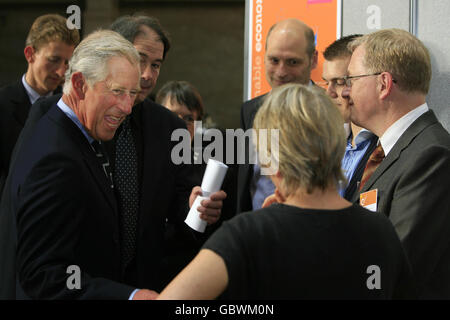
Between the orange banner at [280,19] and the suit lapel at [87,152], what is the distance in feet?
6.53

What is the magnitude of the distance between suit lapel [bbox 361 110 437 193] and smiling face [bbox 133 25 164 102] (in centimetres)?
122

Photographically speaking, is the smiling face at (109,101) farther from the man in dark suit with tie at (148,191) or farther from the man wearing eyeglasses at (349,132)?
the man wearing eyeglasses at (349,132)

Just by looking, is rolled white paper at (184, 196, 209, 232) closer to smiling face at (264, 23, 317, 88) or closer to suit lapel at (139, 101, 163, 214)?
suit lapel at (139, 101, 163, 214)

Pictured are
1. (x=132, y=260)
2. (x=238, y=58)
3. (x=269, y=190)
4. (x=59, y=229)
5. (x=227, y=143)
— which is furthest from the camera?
(x=238, y=58)

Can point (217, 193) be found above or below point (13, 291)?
above

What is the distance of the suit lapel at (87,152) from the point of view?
1887 millimetres

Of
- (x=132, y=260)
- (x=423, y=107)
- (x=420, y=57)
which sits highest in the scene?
(x=420, y=57)

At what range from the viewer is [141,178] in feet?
7.49

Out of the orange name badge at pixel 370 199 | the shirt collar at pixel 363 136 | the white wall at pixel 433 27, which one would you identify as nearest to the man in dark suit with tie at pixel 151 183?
the orange name badge at pixel 370 199

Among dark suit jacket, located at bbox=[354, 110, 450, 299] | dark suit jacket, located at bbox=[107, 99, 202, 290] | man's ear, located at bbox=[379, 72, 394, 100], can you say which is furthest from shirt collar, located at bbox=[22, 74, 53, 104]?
dark suit jacket, located at bbox=[354, 110, 450, 299]

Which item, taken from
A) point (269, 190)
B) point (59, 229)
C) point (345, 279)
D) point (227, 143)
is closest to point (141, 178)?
point (59, 229)

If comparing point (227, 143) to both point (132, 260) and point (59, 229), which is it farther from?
point (59, 229)

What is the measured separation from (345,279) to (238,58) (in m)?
9.90

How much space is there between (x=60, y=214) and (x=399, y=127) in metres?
1.34
